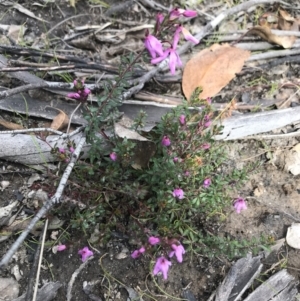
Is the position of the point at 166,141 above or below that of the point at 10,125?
above

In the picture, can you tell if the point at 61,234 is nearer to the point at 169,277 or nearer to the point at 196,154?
the point at 169,277

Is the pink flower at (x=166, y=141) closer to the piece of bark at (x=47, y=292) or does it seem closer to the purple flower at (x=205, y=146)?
the purple flower at (x=205, y=146)

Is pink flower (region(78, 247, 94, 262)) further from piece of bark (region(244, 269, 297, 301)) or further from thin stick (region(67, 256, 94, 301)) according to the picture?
piece of bark (region(244, 269, 297, 301))

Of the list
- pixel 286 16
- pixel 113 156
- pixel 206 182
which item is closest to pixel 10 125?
pixel 113 156

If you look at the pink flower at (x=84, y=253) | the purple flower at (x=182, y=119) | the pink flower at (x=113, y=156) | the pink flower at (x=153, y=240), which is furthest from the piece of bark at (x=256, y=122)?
the pink flower at (x=84, y=253)

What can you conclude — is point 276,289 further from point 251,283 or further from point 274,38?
point 274,38

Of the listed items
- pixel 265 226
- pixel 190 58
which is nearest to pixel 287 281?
pixel 265 226
